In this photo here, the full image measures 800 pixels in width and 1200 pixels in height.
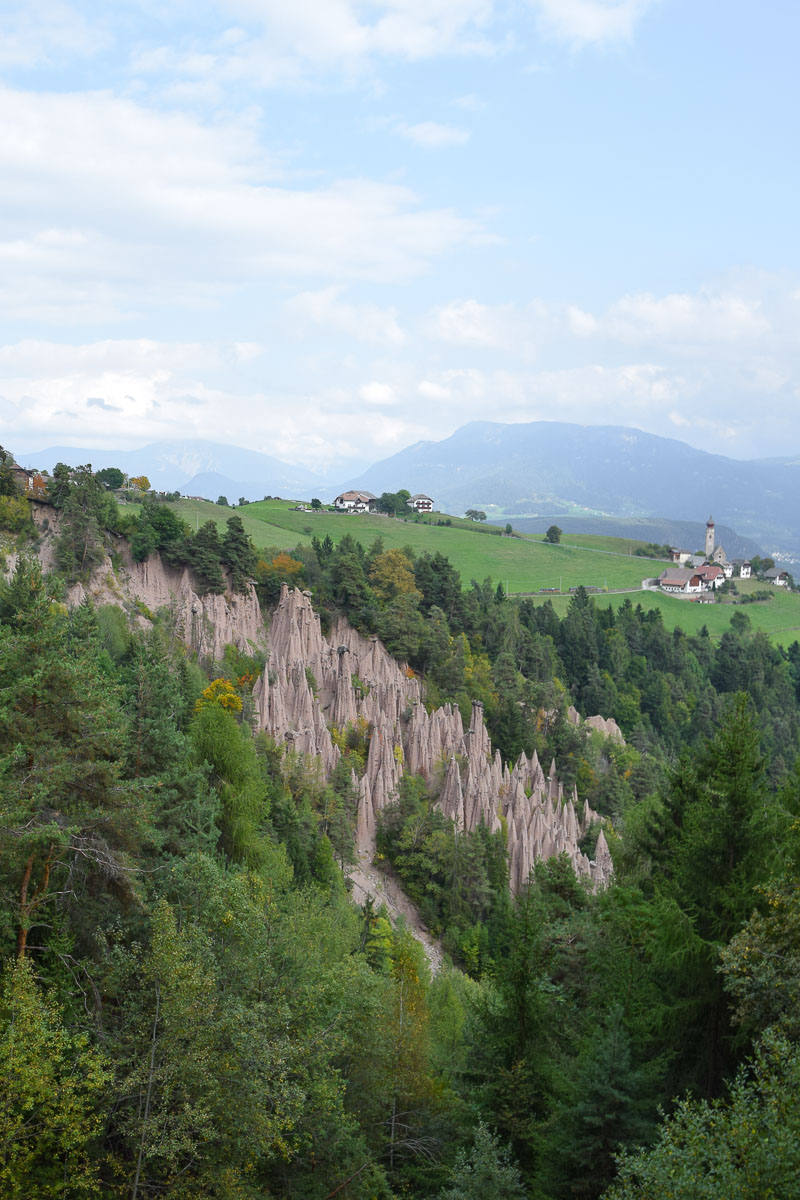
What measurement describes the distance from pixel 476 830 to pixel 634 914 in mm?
34992

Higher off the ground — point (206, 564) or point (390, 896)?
point (206, 564)

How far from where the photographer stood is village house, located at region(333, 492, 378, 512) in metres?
161

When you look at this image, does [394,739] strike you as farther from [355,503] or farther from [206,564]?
[355,503]

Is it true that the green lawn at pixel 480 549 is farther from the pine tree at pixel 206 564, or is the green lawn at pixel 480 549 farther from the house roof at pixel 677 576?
the pine tree at pixel 206 564

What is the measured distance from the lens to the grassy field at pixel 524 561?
438 feet

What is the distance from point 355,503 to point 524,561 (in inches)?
1403

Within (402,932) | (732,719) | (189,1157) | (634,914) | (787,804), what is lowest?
(402,932)

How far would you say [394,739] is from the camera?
6281cm

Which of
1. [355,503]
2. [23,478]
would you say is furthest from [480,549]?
[23,478]

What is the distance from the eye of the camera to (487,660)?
7875 cm

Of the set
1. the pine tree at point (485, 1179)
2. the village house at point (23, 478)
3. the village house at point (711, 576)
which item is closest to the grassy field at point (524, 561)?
the village house at point (711, 576)

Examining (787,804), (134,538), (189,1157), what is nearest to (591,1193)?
(189,1157)

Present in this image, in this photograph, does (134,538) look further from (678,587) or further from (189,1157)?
(678,587)

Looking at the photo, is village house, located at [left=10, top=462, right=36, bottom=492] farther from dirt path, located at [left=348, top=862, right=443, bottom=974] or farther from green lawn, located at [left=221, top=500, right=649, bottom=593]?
green lawn, located at [left=221, top=500, right=649, bottom=593]
